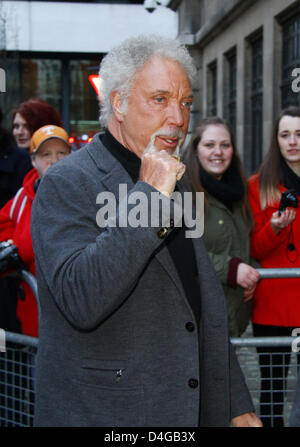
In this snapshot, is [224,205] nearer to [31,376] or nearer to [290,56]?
[31,376]

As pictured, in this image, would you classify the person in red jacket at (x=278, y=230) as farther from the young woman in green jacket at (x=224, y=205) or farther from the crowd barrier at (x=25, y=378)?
the crowd barrier at (x=25, y=378)

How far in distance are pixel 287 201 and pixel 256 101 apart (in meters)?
8.00

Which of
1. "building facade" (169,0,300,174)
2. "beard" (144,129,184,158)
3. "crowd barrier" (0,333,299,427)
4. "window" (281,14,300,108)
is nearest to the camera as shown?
"beard" (144,129,184,158)

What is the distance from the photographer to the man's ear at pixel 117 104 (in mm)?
1838

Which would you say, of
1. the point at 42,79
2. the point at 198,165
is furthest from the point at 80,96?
the point at 198,165

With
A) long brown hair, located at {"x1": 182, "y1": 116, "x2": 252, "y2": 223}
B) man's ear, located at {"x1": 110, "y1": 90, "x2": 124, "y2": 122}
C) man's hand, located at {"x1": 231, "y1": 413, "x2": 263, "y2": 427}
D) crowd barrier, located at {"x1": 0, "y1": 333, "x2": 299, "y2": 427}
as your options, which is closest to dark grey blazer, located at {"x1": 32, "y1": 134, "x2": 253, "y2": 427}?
man's ear, located at {"x1": 110, "y1": 90, "x2": 124, "y2": 122}

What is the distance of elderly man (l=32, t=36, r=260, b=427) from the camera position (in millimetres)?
1610

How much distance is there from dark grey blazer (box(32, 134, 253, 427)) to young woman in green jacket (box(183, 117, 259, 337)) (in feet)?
5.26

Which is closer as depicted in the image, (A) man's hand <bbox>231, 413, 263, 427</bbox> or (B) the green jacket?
(A) man's hand <bbox>231, 413, 263, 427</bbox>

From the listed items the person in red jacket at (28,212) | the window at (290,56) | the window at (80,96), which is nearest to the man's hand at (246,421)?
the person in red jacket at (28,212)

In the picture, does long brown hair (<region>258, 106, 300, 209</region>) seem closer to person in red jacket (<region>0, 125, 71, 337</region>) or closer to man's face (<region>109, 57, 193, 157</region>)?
person in red jacket (<region>0, 125, 71, 337</region>)

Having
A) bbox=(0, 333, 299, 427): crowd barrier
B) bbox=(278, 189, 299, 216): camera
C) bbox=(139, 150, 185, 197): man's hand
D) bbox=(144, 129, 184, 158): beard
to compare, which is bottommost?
bbox=(0, 333, 299, 427): crowd barrier

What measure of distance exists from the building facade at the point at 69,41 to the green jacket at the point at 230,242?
15.2 m

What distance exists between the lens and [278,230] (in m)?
3.51
